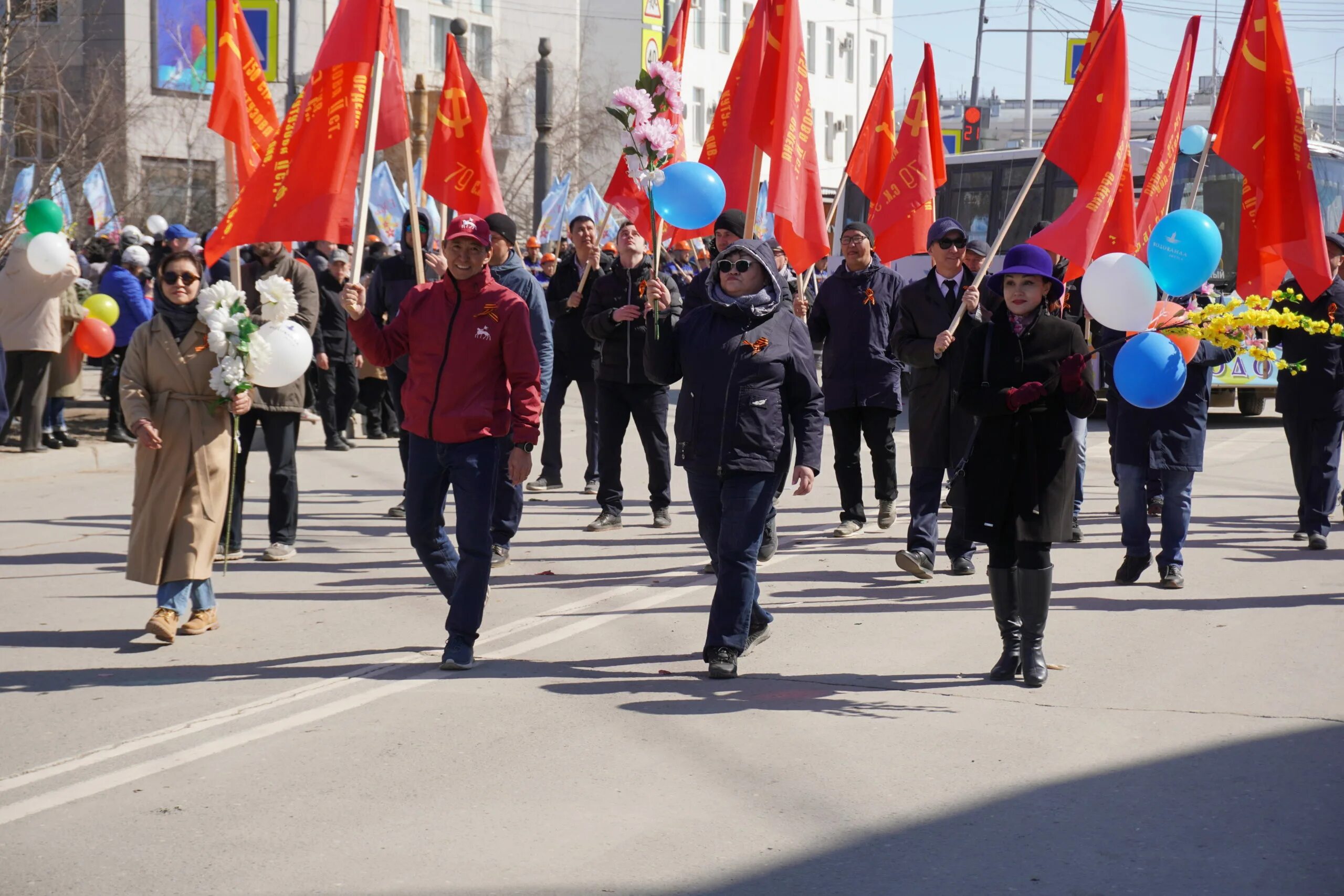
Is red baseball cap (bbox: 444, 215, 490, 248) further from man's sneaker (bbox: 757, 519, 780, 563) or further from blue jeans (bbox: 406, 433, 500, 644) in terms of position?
man's sneaker (bbox: 757, 519, 780, 563)

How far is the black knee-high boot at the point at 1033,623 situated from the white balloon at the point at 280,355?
3494mm

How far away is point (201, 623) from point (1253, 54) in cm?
657

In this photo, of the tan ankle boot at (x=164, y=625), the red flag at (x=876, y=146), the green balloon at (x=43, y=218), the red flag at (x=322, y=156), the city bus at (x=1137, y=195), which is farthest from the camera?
the city bus at (x=1137, y=195)

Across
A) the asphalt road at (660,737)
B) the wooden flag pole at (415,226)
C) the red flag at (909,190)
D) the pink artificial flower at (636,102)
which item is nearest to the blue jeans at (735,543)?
the asphalt road at (660,737)

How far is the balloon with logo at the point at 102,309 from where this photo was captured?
569 inches

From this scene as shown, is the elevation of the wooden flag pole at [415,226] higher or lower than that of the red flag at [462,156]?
lower

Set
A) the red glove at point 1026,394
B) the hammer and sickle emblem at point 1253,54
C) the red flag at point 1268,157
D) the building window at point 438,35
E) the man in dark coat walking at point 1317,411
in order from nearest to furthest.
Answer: the red glove at point 1026,394 → the red flag at point 1268,157 → the hammer and sickle emblem at point 1253,54 → the man in dark coat walking at point 1317,411 → the building window at point 438,35

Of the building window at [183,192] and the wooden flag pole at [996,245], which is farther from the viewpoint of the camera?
the building window at [183,192]

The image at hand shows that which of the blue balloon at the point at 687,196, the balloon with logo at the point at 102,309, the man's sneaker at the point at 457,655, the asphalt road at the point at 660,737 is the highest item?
the blue balloon at the point at 687,196

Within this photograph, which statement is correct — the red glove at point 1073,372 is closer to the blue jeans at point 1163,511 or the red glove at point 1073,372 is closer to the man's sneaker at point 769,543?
the blue jeans at point 1163,511

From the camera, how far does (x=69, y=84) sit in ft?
115

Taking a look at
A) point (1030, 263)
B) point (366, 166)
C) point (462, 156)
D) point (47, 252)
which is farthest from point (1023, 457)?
point (47, 252)

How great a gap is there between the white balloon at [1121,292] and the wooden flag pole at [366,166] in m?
3.15

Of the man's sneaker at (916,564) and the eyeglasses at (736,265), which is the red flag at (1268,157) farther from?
the eyeglasses at (736,265)
